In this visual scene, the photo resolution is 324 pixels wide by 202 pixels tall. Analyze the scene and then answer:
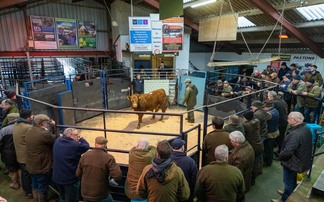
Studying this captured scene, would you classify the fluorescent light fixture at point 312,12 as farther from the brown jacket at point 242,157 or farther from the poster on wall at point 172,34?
the brown jacket at point 242,157

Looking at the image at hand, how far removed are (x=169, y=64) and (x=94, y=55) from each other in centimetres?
498

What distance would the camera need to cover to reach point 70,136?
283 cm

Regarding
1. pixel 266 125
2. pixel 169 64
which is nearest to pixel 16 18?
pixel 169 64

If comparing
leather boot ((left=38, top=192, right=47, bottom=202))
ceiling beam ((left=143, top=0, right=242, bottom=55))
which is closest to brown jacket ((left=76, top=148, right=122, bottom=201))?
leather boot ((left=38, top=192, right=47, bottom=202))

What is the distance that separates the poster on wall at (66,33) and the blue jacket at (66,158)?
11095mm

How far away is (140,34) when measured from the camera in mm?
9852

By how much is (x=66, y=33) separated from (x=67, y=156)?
453 inches

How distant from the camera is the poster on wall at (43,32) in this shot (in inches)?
450

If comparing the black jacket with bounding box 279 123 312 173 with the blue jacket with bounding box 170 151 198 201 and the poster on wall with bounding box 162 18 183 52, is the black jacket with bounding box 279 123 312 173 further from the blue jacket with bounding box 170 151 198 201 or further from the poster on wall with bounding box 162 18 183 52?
the poster on wall with bounding box 162 18 183 52

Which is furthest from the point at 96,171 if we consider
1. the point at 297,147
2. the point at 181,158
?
the point at 297,147

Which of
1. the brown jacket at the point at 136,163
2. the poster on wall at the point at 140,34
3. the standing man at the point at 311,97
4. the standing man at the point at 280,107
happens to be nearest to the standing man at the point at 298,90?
the standing man at the point at 311,97

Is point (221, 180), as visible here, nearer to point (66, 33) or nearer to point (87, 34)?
point (66, 33)

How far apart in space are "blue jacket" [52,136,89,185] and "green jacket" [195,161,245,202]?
1.61m

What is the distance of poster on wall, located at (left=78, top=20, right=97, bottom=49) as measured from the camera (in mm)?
13119
